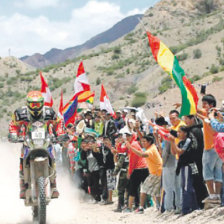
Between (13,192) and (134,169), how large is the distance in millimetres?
4171

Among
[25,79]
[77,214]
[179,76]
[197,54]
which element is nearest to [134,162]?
[77,214]

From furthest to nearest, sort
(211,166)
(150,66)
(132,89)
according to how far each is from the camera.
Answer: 1. (150,66)
2. (132,89)
3. (211,166)

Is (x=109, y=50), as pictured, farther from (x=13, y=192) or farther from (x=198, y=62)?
(x=13, y=192)

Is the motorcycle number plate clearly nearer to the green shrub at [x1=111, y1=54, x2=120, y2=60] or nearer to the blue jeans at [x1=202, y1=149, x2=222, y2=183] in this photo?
the blue jeans at [x1=202, y1=149, x2=222, y2=183]

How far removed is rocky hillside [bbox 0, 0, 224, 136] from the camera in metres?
53.5

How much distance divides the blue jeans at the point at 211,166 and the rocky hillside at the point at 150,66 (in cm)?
2796

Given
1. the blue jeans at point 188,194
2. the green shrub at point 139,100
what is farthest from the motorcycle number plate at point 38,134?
the green shrub at point 139,100

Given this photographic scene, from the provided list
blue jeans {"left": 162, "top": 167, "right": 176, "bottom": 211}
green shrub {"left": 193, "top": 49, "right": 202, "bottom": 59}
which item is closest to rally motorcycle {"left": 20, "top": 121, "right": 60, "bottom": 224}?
blue jeans {"left": 162, "top": 167, "right": 176, "bottom": 211}

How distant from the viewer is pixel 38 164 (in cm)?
1034

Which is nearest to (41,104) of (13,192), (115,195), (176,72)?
(176,72)

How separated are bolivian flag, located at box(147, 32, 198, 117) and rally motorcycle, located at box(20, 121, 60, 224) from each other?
2363 millimetres

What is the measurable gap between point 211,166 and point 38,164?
2.93 m

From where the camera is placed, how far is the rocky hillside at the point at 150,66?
175 feet

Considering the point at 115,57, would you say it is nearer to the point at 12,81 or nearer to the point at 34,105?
the point at 12,81
